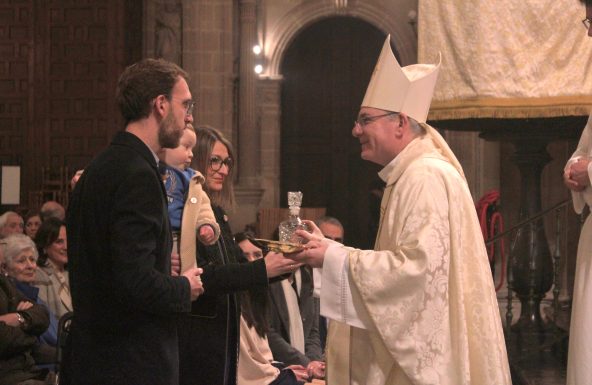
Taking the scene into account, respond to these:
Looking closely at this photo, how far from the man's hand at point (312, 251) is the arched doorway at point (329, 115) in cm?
1274

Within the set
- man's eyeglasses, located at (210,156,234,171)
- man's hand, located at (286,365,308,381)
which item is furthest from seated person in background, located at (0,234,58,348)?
man's eyeglasses, located at (210,156,234,171)

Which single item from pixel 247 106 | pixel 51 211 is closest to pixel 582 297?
pixel 51 211

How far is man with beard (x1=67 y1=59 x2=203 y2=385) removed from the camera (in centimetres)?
280

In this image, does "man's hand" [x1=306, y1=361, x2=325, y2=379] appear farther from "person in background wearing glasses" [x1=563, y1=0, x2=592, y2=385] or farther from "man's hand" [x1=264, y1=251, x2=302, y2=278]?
"man's hand" [x1=264, y1=251, x2=302, y2=278]

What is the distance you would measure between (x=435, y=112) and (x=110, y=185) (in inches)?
155

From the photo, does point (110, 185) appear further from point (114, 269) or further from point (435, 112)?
point (435, 112)

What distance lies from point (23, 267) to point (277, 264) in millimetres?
3157

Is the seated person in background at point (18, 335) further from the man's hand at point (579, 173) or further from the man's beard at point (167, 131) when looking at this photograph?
the man's hand at point (579, 173)

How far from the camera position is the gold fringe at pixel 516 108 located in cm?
634

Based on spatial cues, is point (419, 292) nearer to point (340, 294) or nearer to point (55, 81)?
point (340, 294)

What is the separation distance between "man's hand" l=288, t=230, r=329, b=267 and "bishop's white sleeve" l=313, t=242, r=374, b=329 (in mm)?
23

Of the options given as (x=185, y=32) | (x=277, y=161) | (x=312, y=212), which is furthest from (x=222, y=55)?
(x=312, y=212)

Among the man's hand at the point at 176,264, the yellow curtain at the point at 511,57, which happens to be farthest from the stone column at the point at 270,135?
the man's hand at the point at 176,264

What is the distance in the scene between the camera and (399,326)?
3260mm
